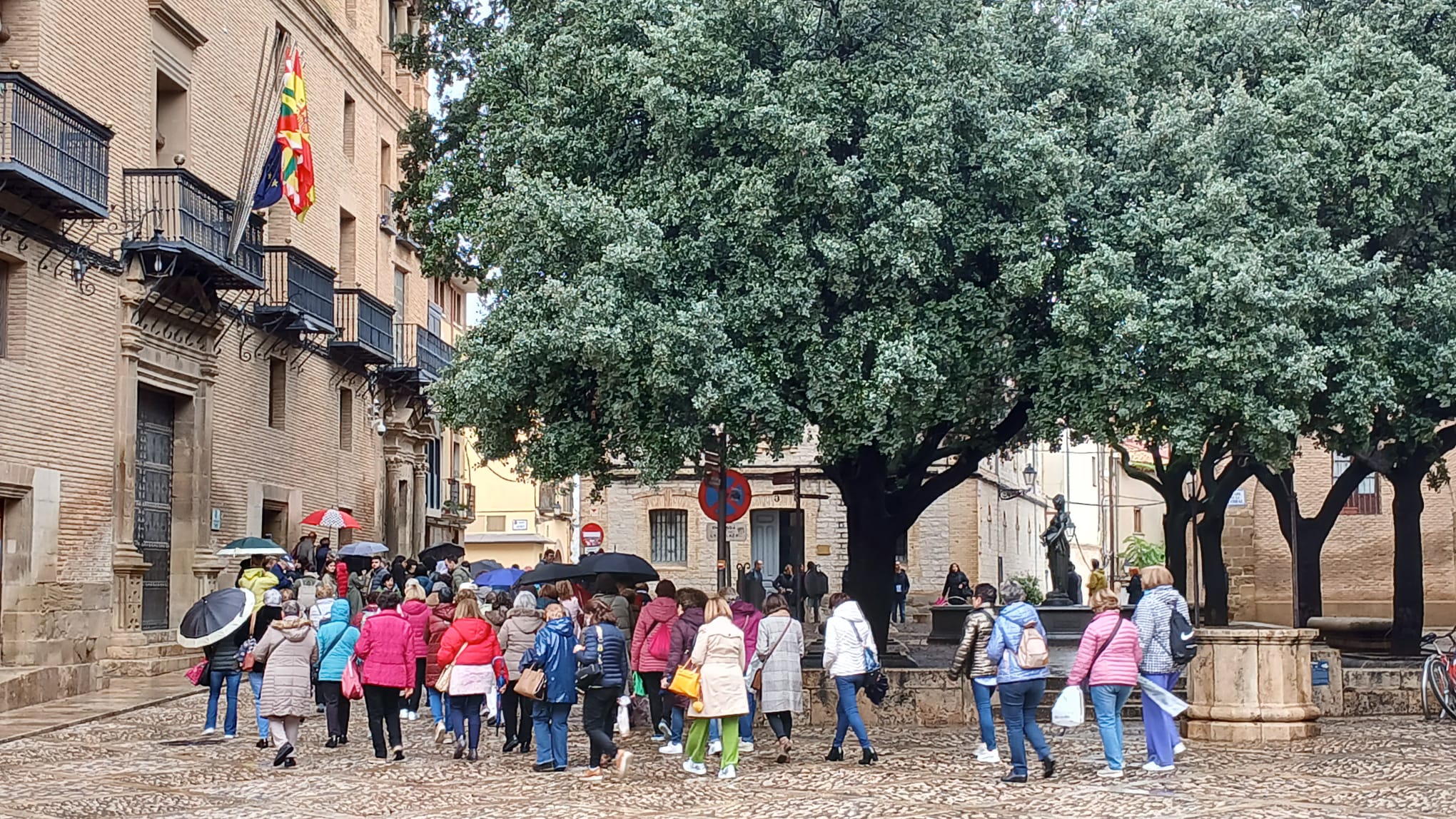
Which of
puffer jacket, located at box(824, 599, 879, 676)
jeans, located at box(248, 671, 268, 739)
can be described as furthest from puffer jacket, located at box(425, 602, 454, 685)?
puffer jacket, located at box(824, 599, 879, 676)

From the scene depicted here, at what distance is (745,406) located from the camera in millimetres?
16031

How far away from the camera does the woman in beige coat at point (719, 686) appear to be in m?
13.2

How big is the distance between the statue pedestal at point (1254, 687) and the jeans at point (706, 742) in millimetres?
4569

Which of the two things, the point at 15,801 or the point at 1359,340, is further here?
the point at 1359,340

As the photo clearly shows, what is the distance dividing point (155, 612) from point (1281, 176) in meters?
16.4

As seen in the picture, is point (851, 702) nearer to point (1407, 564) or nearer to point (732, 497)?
point (732, 497)

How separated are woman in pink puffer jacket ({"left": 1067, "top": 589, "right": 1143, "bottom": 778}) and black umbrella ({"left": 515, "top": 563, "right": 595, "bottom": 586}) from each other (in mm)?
7105

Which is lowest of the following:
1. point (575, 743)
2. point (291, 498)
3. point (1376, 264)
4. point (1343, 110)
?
point (575, 743)

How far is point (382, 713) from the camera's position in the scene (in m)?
14.4

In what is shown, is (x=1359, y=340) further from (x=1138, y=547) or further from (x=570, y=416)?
(x=1138, y=547)

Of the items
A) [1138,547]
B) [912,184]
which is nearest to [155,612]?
[912,184]

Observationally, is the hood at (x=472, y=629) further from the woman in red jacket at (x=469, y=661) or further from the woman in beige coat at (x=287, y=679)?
the woman in beige coat at (x=287, y=679)

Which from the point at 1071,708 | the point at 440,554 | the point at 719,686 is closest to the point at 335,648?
Result: the point at 719,686

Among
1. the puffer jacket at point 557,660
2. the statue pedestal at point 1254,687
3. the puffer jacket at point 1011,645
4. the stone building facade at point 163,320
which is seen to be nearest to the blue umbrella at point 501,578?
the stone building facade at point 163,320
